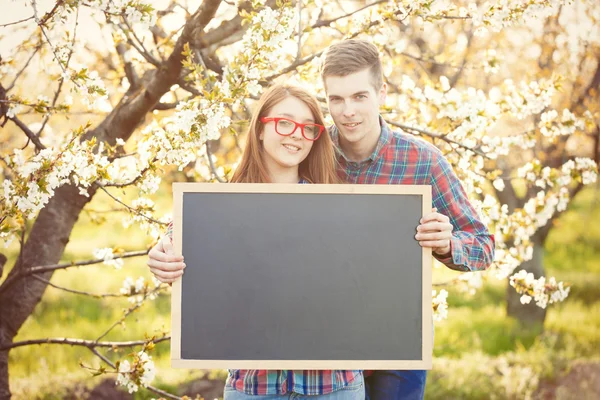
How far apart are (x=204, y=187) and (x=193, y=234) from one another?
0.16m

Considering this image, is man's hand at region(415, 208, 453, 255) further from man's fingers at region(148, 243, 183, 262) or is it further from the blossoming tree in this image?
the blossoming tree

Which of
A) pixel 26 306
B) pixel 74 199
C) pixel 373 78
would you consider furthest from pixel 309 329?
pixel 26 306

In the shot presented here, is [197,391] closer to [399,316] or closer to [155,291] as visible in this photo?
[155,291]

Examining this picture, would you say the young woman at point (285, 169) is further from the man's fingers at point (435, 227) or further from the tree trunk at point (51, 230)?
the tree trunk at point (51, 230)

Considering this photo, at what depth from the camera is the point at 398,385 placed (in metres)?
2.69

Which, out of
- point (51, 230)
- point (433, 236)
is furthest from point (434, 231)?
point (51, 230)

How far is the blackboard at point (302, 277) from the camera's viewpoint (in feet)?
7.24

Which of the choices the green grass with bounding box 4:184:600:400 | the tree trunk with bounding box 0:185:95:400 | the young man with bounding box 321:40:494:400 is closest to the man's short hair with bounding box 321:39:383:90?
the young man with bounding box 321:40:494:400

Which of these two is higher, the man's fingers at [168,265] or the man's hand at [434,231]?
the man's hand at [434,231]

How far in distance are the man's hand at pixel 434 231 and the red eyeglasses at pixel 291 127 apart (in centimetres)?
52

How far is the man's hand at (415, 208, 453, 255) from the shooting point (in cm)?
217

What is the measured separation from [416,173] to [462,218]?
0.84 ft

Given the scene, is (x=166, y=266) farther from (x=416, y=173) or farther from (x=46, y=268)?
(x=46, y=268)

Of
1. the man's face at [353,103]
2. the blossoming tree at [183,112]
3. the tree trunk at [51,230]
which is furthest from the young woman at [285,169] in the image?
the tree trunk at [51,230]
